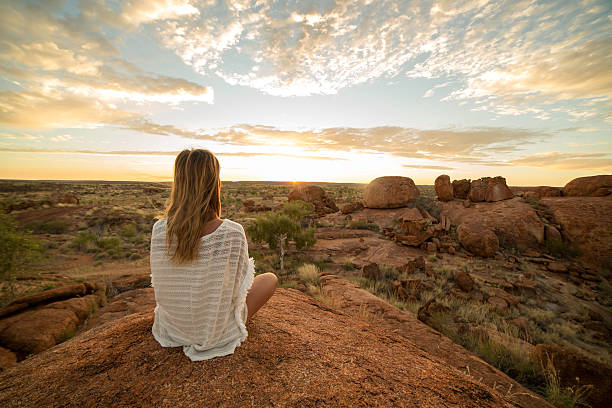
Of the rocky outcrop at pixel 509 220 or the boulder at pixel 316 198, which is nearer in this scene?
the rocky outcrop at pixel 509 220

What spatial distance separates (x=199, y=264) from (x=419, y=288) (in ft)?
22.4

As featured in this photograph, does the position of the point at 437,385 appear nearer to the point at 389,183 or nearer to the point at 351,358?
the point at 351,358

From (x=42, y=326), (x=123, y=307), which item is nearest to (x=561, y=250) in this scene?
(x=123, y=307)

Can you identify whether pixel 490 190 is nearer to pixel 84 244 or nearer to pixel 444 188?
pixel 444 188

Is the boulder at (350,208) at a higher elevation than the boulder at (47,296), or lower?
higher

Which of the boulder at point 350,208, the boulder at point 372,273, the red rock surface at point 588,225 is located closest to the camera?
the boulder at point 372,273

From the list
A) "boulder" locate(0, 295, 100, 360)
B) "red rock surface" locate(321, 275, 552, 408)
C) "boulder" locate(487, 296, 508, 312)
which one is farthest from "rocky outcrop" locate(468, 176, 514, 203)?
"boulder" locate(0, 295, 100, 360)

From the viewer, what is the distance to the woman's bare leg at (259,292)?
2.60m

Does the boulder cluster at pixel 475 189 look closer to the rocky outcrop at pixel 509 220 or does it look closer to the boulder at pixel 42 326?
the rocky outcrop at pixel 509 220

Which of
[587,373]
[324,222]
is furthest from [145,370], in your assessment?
[324,222]

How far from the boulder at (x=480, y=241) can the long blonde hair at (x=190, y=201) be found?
40.2 ft

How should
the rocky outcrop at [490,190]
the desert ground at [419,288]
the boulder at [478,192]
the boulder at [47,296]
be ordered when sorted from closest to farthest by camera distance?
1. the desert ground at [419,288]
2. the boulder at [47,296]
3. the rocky outcrop at [490,190]
4. the boulder at [478,192]

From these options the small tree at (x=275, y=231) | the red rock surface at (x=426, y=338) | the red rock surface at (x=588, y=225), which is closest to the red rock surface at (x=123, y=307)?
the red rock surface at (x=426, y=338)

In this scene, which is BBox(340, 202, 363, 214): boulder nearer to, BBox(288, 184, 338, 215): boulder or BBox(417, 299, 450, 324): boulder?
BBox(288, 184, 338, 215): boulder
